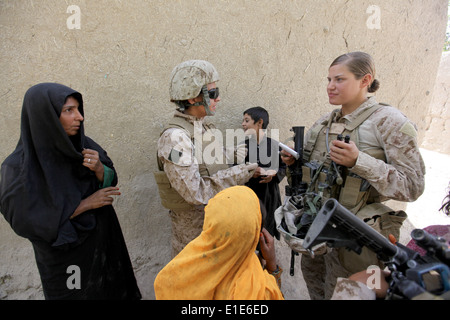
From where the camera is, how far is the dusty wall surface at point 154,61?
2039 mm

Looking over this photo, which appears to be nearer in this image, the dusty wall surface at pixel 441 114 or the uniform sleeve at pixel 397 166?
the uniform sleeve at pixel 397 166

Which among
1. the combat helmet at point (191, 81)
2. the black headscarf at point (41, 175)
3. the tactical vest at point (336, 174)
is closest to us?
A: the black headscarf at point (41, 175)

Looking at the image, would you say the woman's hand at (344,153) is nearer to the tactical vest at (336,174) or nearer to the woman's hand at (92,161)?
the tactical vest at (336,174)

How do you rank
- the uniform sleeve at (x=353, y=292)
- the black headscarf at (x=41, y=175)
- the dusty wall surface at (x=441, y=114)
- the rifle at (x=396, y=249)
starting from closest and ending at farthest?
1. the rifle at (x=396, y=249)
2. the uniform sleeve at (x=353, y=292)
3. the black headscarf at (x=41, y=175)
4. the dusty wall surface at (x=441, y=114)

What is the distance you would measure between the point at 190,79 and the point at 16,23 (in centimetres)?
148

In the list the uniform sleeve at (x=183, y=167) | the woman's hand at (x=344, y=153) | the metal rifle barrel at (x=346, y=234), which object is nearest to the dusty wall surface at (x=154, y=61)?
the uniform sleeve at (x=183, y=167)

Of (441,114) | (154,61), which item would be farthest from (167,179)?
(441,114)

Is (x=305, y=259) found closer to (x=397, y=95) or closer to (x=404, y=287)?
(x=404, y=287)

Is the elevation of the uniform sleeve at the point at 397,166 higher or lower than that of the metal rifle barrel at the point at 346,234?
higher

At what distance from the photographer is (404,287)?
2.83ft

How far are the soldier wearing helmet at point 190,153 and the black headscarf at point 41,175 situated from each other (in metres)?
0.60

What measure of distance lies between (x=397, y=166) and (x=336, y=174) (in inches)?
13.7

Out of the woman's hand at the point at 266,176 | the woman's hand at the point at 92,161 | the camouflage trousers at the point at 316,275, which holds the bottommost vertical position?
the camouflage trousers at the point at 316,275

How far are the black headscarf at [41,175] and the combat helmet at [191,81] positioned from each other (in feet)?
2.23
